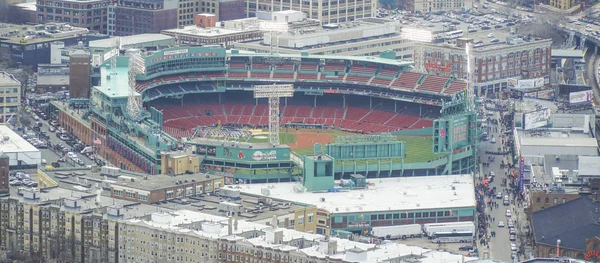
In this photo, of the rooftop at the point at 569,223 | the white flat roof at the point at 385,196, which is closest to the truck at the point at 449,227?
the white flat roof at the point at 385,196

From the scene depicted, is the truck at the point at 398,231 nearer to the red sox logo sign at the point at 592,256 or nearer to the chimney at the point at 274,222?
the chimney at the point at 274,222

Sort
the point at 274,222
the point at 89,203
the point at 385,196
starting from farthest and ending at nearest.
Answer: the point at 385,196 → the point at 89,203 → the point at 274,222

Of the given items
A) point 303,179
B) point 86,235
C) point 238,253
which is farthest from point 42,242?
point 303,179

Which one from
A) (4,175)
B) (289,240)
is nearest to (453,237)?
(289,240)

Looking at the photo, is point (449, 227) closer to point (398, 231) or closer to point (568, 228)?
point (398, 231)

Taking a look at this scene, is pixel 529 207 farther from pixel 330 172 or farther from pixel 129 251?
pixel 129 251

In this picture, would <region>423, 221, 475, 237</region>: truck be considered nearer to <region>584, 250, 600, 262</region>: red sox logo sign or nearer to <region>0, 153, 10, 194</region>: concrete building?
<region>584, 250, 600, 262</region>: red sox logo sign
